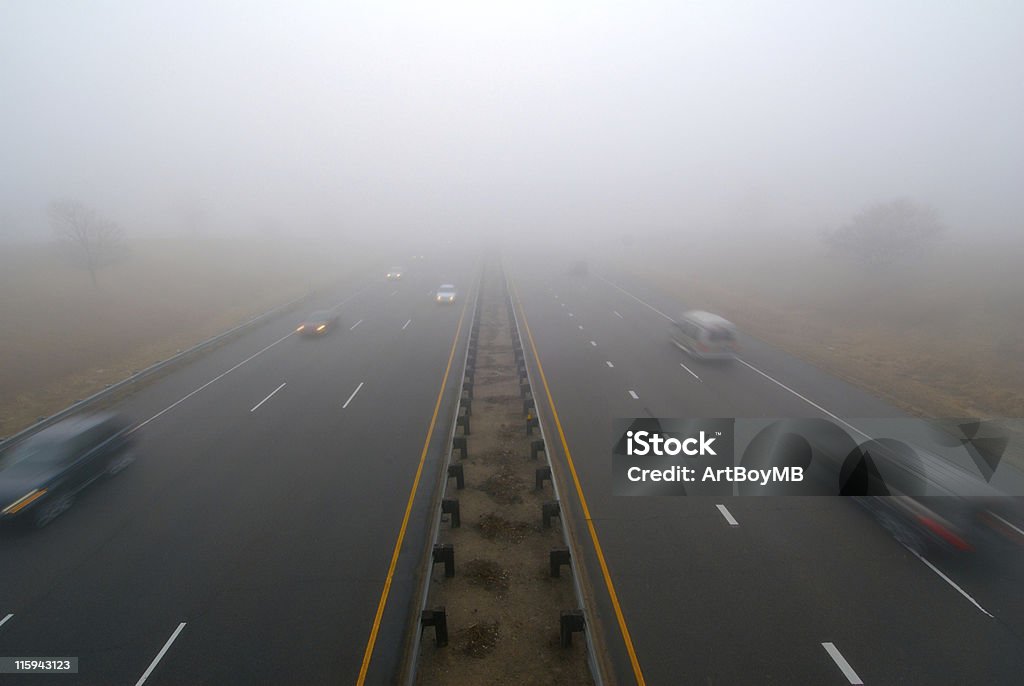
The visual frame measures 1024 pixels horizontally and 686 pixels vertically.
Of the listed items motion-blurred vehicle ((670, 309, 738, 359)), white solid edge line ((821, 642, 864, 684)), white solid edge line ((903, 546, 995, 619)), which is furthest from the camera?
motion-blurred vehicle ((670, 309, 738, 359))

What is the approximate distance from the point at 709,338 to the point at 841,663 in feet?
56.4

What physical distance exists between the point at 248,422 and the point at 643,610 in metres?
15.0

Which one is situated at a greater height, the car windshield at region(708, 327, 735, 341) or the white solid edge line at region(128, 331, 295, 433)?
the car windshield at region(708, 327, 735, 341)

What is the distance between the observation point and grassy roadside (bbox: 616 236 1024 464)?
2064cm

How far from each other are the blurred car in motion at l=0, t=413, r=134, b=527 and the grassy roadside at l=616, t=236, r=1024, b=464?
27359mm

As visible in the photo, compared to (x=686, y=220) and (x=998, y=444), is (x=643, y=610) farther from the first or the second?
(x=686, y=220)

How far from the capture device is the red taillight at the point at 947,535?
32.6 ft

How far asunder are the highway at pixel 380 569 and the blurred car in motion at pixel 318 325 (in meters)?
11.4

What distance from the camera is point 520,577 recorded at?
9.66 metres

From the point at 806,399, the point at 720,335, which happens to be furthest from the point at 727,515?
the point at 720,335

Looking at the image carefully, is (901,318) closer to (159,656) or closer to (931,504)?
(931,504)

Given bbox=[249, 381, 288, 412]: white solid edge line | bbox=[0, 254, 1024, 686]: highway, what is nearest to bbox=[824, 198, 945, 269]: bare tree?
bbox=[0, 254, 1024, 686]: highway

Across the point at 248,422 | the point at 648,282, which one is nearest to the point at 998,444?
the point at 248,422

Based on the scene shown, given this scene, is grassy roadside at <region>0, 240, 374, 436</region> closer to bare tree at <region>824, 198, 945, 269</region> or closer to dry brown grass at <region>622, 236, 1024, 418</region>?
dry brown grass at <region>622, 236, 1024, 418</region>
